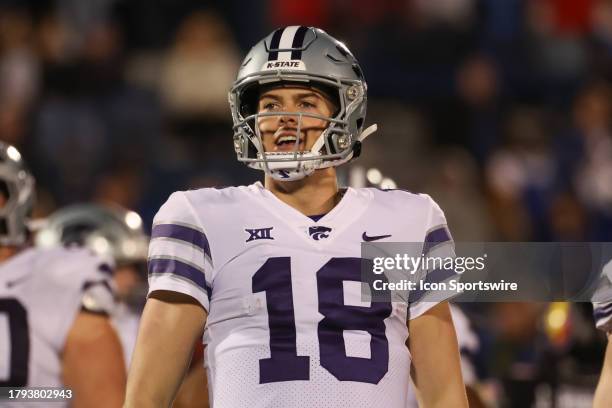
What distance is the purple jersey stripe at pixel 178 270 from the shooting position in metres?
3.22

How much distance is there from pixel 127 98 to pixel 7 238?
206 inches

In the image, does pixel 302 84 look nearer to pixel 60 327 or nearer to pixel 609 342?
pixel 609 342

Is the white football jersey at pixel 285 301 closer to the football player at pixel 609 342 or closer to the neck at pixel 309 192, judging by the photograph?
the neck at pixel 309 192

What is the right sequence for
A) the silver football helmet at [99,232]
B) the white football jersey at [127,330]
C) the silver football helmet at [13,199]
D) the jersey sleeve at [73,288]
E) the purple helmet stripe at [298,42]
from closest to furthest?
the purple helmet stripe at [298,42], the jersey sleeve at [73,288], the silver football helmet at [13,199], the white football jersey at [127,330], the silver football helmet at [99,232]

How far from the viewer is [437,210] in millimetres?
3482

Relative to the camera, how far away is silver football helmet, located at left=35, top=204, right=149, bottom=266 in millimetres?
Result: 6113

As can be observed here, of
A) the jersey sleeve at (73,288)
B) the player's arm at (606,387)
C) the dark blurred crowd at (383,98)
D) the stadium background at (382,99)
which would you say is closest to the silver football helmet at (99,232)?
the jersey sleeve at (73,288)

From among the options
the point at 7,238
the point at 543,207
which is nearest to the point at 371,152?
the point at 543,207

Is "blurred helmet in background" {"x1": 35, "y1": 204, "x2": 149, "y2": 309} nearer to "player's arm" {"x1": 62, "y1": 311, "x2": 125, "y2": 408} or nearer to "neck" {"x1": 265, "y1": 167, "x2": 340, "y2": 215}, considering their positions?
"player's arm" {"x1": 62, "y1": 311, "x2": 125, "y2": 408}

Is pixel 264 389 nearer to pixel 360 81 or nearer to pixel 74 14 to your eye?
pixel 360 81

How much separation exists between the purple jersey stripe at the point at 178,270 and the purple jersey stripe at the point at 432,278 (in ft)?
1.73

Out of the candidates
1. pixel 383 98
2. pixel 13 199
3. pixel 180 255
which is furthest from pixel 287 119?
pixel 383 98

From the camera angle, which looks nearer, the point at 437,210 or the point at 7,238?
the point at 437,210

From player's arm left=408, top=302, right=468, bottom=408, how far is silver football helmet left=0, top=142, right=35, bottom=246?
5.34 ft
